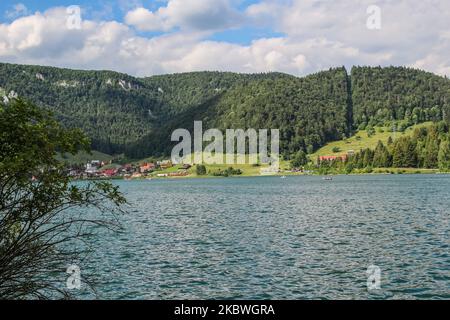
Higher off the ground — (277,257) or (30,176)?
(30,176)

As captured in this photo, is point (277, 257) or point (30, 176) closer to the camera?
point (30, 176)

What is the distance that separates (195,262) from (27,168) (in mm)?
29807

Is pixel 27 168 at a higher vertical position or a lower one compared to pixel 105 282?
higher

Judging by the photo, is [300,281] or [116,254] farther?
[116,254]

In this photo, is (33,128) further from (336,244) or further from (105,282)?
(336,244)

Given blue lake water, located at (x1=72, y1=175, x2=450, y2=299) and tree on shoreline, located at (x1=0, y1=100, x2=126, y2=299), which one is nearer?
tree on shoreline, located at (x1=0, y1=100, x2=126, y2=299)

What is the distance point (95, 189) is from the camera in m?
19.8

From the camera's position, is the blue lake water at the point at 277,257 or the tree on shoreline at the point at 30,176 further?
the blue lake water at the point at 277,257

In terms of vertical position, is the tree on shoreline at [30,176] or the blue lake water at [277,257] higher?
the tree on shoreline at [30,176]

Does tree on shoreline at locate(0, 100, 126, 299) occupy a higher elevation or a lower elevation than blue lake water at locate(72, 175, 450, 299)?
higher
